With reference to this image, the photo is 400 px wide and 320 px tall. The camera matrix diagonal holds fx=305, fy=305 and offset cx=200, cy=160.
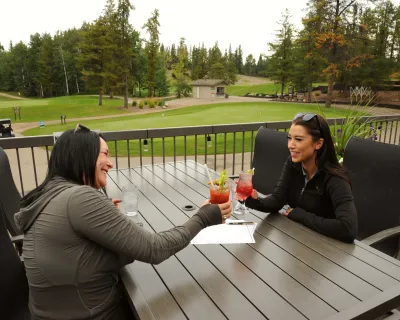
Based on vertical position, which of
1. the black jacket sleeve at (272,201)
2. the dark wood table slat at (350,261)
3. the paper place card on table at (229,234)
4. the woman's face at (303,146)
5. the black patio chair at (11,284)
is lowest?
the black patio chair at (11,284)

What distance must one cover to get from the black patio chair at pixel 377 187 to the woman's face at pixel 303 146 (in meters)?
0.45

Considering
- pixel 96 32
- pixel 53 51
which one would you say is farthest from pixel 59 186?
pixel 53 51

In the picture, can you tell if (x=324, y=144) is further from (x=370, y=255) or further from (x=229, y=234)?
(x=229, y=234)

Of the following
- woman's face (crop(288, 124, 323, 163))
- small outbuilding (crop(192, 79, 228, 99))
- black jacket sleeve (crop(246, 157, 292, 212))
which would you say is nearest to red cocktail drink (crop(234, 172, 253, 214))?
black jacket sleeve (crop(246, 157, 292, 212))

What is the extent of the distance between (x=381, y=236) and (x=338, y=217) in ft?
1.04

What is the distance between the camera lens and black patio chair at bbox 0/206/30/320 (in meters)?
1.33

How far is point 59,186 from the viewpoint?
1.10m

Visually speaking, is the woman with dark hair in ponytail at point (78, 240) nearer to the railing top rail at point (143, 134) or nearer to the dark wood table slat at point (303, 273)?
the dark wood table slat at point (303, 273)

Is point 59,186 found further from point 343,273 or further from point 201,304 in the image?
point 343,273

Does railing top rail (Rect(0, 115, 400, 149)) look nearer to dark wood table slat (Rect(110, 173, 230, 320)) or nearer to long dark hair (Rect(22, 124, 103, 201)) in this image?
long dark hair (Rect(22, 124, 103, 201))

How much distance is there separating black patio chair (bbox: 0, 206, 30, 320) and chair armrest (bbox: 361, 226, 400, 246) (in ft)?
A: 5.60

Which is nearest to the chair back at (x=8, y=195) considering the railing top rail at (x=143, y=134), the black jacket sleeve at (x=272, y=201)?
the railing top rail at (x=143, y=134)

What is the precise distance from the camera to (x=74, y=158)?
1162 mm

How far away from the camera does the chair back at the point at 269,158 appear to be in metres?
2.67
